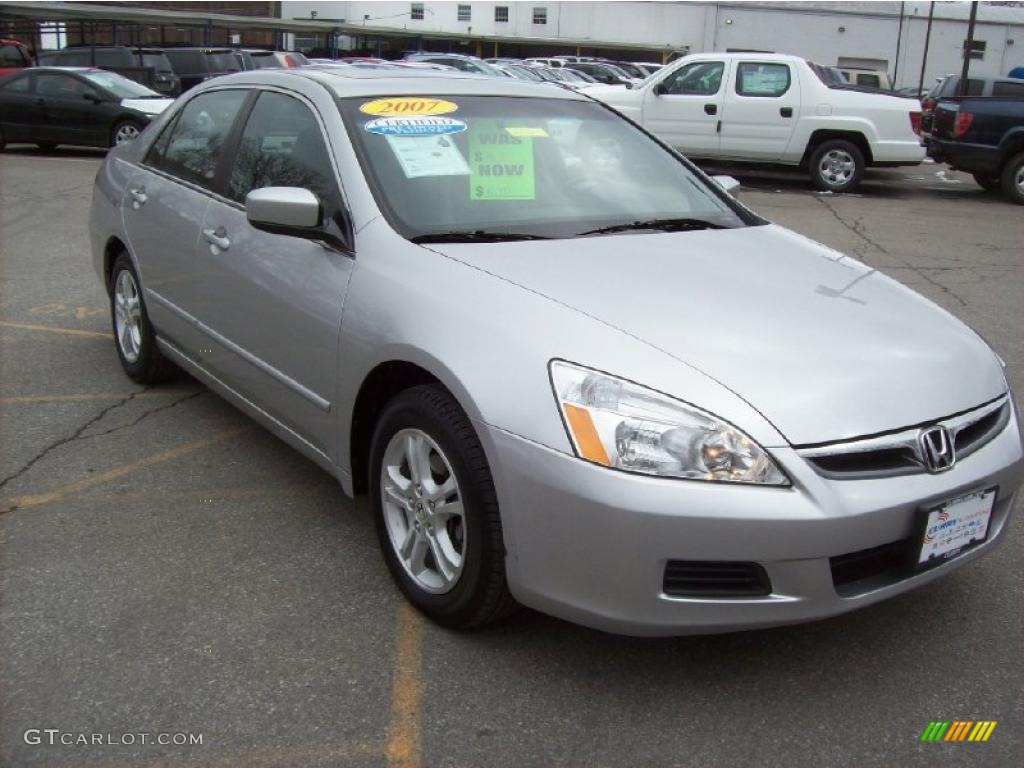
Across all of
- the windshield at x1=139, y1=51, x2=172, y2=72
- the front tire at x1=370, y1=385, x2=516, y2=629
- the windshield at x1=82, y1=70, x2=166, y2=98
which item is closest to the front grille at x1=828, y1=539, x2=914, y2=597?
the front tire at x1=370, y1=385, x2=516, y2=629

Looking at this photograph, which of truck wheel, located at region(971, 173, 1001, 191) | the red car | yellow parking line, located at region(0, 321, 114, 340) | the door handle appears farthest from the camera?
the red car

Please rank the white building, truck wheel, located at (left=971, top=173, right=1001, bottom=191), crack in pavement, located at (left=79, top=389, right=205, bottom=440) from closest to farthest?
crack in pavement, located at (left=79, top=389, right=205, bottom=440)
truck wheel, located at (left=971, top=173, right=1001, bottom=191)
the white building

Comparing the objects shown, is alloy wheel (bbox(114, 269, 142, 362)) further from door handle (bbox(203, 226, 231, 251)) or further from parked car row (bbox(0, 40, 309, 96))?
parked car row (bbox(0, 40, 309, 96))

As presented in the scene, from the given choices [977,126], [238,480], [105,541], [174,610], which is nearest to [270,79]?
[238,480]

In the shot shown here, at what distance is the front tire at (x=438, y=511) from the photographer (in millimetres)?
2652

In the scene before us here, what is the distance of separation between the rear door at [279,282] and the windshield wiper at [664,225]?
2.93 feet

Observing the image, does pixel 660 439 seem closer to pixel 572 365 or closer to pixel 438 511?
pixel 572 365

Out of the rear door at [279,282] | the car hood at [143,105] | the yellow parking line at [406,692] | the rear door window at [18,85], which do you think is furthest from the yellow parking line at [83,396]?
the rear door window at [18,85]

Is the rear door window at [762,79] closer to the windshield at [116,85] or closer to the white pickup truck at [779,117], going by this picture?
the white pickup truck at [779,117]

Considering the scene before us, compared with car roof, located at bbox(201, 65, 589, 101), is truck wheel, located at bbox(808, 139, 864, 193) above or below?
below

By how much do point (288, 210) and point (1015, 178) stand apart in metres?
12.7

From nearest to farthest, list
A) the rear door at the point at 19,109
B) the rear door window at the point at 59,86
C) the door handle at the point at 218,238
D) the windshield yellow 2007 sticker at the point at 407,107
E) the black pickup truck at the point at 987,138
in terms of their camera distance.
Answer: the windshield yellow 2007 sticker at the point at 407,107
the door handle at the point at 218,238
the black pickup truck at the point at 987,138
the rear door window at the point at 59,86
the rear door at the point at 19,109

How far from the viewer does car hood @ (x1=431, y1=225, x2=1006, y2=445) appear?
2.53 meters

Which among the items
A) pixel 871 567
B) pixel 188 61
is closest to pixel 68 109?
pixel 188 61
